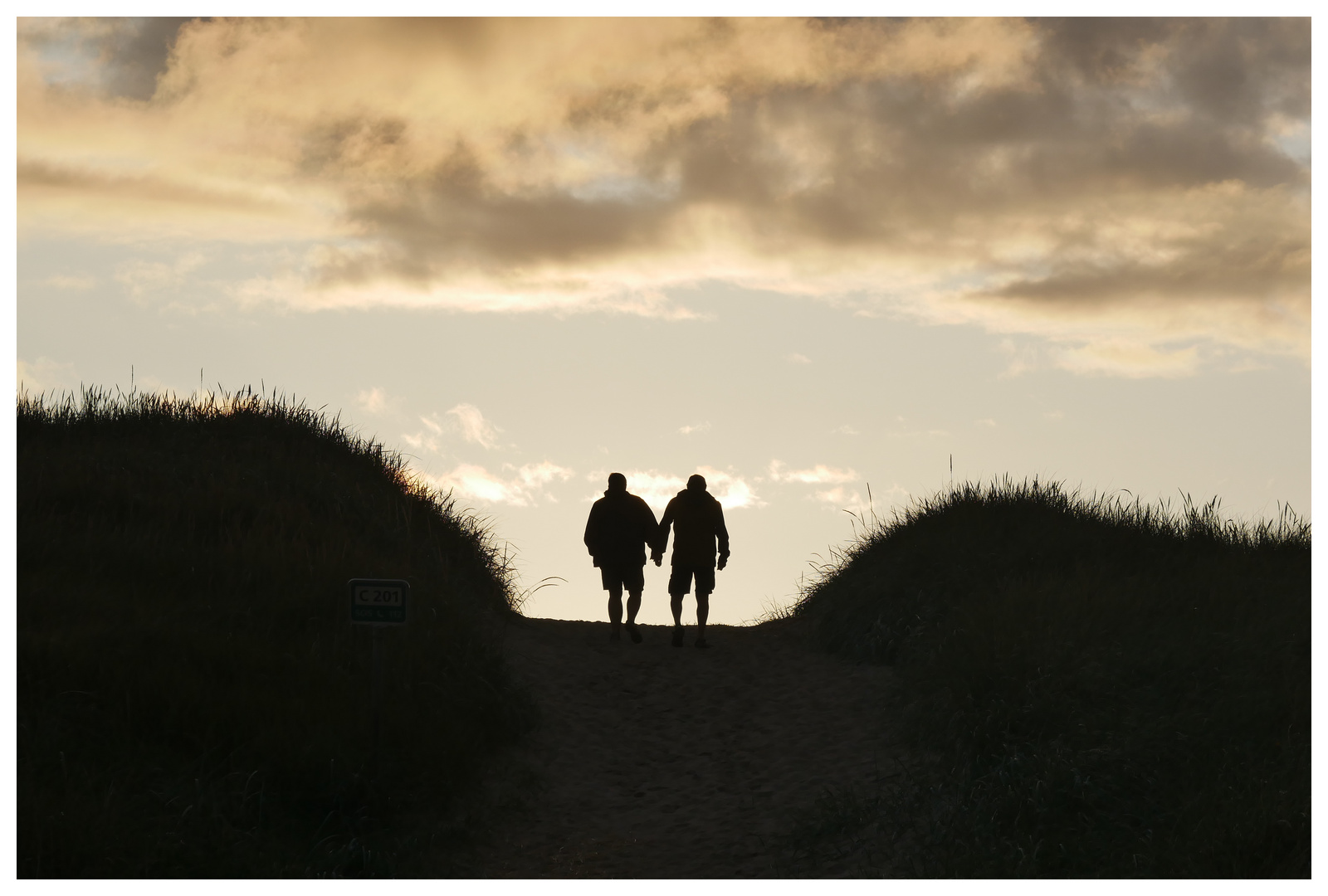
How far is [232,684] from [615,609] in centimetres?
617

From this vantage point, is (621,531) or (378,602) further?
(621,531)

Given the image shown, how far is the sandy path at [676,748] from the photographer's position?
9.01m

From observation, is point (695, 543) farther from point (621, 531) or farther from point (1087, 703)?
point (1087, 703)

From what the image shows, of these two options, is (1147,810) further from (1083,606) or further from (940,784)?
(1083,606)

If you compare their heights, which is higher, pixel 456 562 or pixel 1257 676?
pixel 456 562

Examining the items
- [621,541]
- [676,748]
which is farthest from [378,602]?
[621,541]

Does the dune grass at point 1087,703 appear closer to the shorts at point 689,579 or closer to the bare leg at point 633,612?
the shorts at point 689,579

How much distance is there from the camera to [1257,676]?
985 centimetres

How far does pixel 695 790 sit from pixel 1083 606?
4.64 meters

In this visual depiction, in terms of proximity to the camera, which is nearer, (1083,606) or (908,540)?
(1083,606)

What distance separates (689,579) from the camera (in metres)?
14.5

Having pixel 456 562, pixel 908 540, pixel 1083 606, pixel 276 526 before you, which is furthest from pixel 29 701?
pixel 908 540

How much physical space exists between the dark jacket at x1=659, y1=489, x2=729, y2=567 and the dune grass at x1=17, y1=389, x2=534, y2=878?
96.1 inches

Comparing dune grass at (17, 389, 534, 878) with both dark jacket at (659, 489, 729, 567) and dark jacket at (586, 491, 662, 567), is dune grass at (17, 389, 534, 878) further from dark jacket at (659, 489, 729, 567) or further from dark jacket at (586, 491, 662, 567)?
dark jacket at (659, 489, 729, 567)
